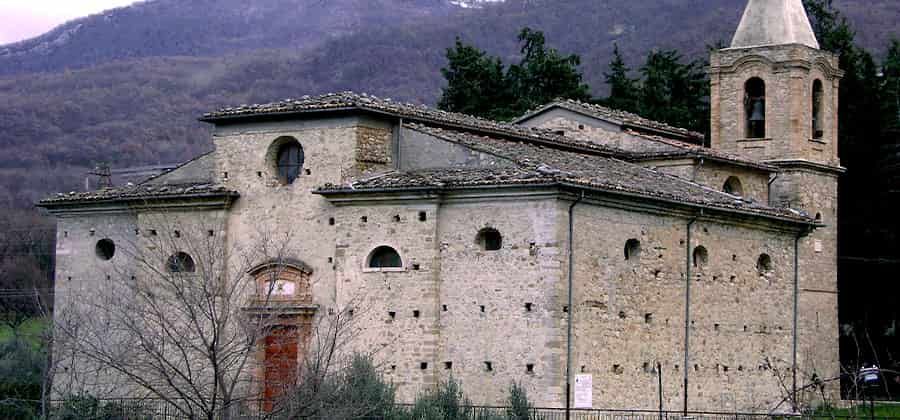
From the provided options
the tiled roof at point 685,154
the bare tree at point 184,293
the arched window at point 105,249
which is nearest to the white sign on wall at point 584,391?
the bare tree at point 184,293

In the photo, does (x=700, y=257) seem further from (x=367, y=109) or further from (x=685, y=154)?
(x=367, y=109)

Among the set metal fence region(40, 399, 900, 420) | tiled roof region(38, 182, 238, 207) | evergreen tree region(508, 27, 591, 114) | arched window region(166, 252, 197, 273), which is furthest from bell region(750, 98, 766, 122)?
arched window region(166, 252, 197, 273)

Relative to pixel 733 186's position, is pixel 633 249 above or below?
below

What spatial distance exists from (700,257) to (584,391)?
513cm

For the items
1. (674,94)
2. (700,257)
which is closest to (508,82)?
(674,94)

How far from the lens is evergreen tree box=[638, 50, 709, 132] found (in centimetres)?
4862

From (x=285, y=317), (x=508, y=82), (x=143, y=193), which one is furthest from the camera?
(x=508, y=82)

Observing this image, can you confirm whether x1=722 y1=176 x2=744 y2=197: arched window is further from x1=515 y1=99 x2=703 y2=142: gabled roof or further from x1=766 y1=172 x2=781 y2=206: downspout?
Answer: x1=515 y1=99 x2=703 y2=142: gabled roof

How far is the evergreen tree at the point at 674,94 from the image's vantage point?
160 ft

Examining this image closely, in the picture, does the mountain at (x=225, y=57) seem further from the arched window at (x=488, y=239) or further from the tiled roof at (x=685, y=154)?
the arched window at (x=488, y=239)

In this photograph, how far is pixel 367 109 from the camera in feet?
88.6

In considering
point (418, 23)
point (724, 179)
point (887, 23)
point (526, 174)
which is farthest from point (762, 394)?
point (418, 23)

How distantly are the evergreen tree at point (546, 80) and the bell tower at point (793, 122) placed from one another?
13.9 meters

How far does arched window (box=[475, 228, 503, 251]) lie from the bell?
473 inches
